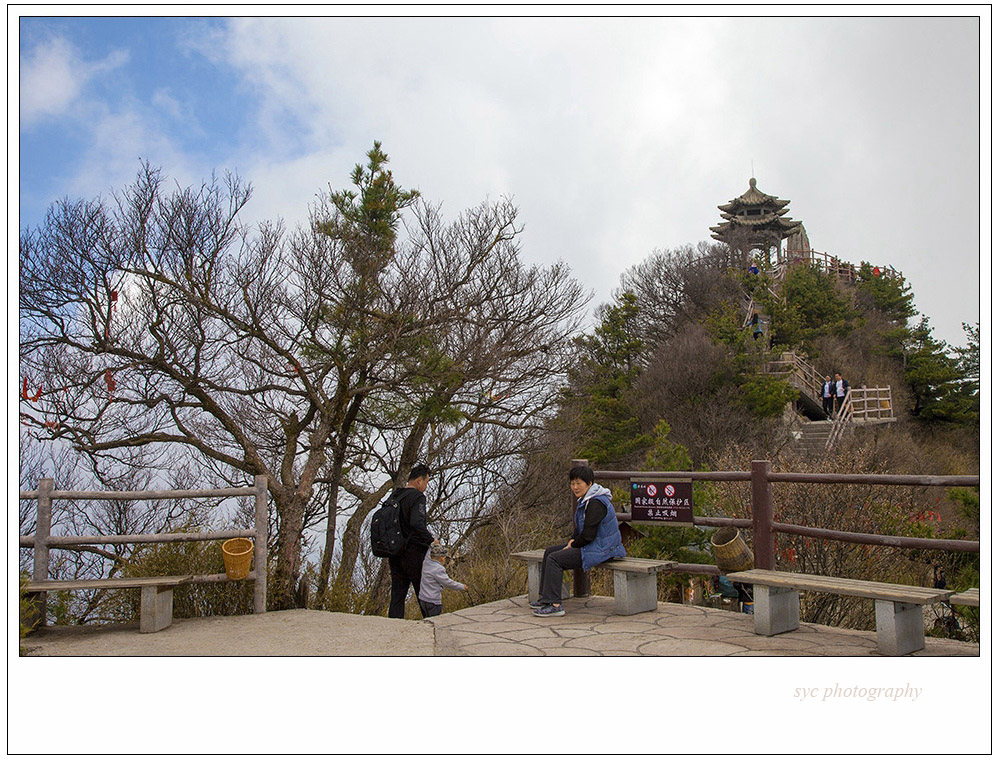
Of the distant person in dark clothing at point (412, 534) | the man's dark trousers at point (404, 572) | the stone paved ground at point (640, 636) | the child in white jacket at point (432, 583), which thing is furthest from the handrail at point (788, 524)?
the man's dark trousers at point (404, 572)

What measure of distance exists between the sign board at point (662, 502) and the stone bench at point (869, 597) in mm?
897

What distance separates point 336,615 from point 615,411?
2542 centimetres

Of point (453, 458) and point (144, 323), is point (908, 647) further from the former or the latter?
point (453, 458)

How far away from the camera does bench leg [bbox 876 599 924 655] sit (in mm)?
5117

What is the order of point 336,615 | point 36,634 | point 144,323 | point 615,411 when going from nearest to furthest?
1. point 36,634
2. point 336,615
3. point 144,323
4. point 615,411

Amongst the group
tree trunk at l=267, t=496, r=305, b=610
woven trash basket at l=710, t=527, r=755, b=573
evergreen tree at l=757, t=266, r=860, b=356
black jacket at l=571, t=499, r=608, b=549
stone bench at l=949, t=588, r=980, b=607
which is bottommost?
tree trunk at l=267, t=496, r=305, b=610

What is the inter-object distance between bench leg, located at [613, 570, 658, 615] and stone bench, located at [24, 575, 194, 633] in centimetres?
360

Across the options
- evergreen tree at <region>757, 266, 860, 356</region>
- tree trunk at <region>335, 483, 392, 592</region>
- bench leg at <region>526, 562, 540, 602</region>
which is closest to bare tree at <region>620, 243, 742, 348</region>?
evergreen tree at <region>757, 266, 860, 356</region>

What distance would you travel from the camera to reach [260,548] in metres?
7.10

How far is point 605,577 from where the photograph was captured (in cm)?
1002

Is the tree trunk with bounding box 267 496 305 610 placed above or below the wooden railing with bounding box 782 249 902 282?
below

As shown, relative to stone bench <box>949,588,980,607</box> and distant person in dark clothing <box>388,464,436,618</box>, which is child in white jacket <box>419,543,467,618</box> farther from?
stone bench <box>949,588,980,607</box>

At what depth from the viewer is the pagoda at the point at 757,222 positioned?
178ft
